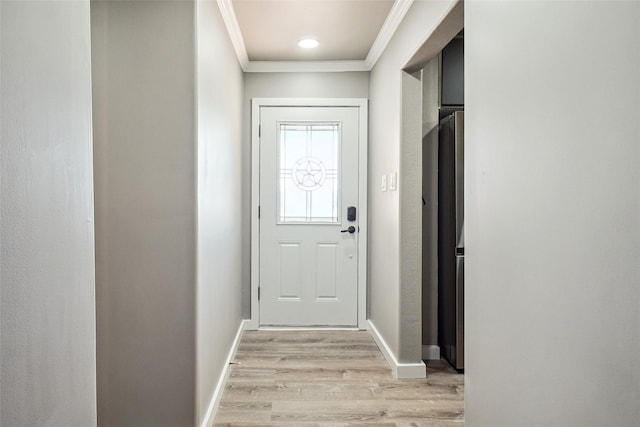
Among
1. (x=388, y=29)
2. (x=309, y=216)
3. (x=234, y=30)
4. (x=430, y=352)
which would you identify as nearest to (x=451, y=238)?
(x=430, y=352)

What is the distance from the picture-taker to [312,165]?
4098 mm

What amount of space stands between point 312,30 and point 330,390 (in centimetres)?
252

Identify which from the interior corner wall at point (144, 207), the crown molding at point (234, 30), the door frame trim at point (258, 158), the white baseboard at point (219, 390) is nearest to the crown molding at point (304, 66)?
the crown molding at point (234, 30)

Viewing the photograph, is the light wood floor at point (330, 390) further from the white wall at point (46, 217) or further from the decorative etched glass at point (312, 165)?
the white wall at point (46, 217)

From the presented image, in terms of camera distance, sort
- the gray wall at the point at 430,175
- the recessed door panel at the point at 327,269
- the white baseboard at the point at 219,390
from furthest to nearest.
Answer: the recessed door panel at the point at 327,269 → the gray wall at the point at 430,175 → the white baseboard at the point at 219,390

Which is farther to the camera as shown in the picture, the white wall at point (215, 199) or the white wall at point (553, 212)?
the white wall at point (215, 199)

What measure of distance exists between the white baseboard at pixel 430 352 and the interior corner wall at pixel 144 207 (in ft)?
6.23

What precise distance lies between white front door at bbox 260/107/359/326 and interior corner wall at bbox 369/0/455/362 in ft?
0.79

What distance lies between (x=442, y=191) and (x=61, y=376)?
274cm

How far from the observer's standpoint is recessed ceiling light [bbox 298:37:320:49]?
11.3ft

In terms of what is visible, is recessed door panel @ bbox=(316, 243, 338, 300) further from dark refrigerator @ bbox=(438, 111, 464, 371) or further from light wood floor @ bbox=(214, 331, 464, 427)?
dark refrigerator @ bbox=(438, 111, 464, 371)

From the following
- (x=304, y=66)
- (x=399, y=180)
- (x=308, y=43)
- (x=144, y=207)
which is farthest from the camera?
(x=304, y=66)

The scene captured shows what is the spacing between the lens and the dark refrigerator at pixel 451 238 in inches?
117

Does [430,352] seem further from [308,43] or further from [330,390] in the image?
[308,43]
